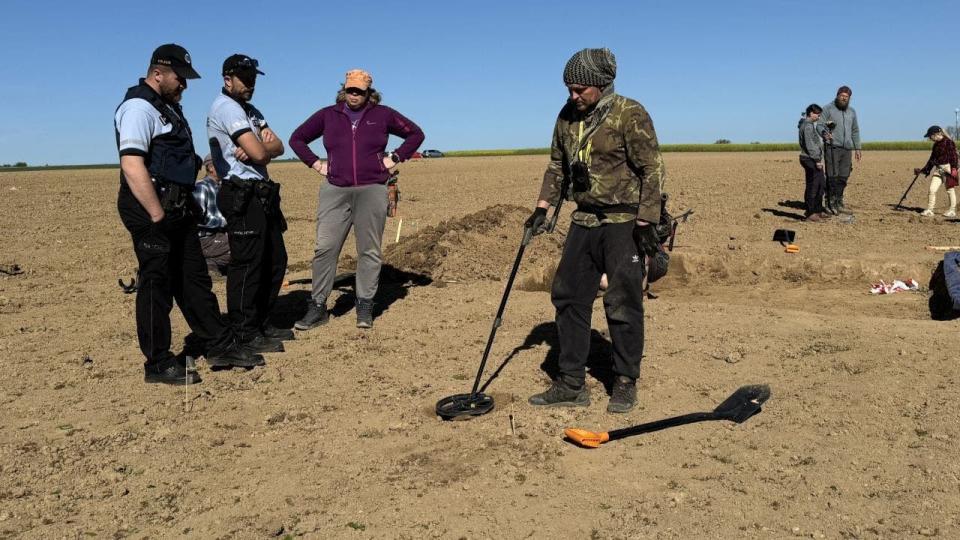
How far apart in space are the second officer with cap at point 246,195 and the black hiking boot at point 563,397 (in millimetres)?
2452

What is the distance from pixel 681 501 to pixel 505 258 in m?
6.31

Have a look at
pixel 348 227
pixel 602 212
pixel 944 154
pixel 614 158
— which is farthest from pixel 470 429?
pixel 944 154

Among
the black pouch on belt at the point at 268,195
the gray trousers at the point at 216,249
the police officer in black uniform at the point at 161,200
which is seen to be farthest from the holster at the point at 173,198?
the gray trousers at the point at 216,249

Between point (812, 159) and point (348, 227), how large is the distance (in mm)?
9163

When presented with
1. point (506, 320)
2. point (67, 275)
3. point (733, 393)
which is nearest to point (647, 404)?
point (733, 393)

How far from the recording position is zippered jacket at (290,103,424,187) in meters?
7.00

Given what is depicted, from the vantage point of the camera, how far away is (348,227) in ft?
23.6

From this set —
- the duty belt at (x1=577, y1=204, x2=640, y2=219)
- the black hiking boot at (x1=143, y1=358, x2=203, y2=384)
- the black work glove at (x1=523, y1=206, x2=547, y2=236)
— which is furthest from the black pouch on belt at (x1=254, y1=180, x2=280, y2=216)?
the duty belt at (x1=577, y1=204, x2=640, y2=219)

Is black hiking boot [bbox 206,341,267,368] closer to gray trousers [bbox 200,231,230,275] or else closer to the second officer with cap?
the second officer with cap

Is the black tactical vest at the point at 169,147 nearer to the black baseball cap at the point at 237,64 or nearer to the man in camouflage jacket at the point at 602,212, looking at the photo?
the black baseball cap at the point at 237,64

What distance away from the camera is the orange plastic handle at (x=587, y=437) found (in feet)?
14.9

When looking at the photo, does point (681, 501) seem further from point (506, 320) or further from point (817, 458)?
point (506, 320)

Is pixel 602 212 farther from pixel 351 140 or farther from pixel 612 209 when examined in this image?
pixel 351 140

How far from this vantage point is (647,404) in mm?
5301
